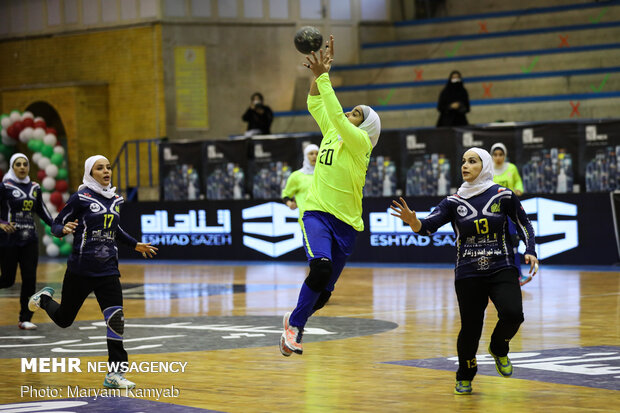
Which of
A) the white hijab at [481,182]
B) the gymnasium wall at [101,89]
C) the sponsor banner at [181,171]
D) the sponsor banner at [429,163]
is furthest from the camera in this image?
the gymnasium wall at [101,89]

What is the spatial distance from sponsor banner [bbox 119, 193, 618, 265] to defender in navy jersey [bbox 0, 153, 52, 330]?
967 centimetres

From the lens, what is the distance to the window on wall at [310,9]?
31391 millimetres

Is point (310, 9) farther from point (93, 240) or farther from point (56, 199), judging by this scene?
point (93, 240)

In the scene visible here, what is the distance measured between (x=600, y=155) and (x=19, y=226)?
11397mm

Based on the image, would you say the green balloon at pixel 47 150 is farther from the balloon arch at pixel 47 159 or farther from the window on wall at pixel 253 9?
the window on wall at pixel 253 9

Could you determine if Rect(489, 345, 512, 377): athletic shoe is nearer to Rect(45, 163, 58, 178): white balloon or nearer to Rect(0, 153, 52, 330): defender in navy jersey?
Rect(0, 153, 52, 330): defender in navy jersey

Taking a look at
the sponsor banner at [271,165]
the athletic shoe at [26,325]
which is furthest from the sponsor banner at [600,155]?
the athletic shoe at [26,325]

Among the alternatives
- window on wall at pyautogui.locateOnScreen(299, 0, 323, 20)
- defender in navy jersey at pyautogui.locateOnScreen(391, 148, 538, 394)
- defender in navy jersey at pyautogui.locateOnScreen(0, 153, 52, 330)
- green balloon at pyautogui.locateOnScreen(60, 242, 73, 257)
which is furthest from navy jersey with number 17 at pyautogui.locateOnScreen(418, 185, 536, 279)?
window on wall at pyautogui.locateOnScreen(299, 0, 323, 20)

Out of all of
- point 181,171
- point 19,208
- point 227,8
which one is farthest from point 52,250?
point 19,208

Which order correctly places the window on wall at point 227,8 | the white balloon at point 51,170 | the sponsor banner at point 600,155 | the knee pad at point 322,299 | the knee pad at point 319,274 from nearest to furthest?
the knee pad at point 319,274
the knee pad at point 322,299
the sponsor banner at point 600,155
the white balloon at point 51,170
the window on wall at point 227,8

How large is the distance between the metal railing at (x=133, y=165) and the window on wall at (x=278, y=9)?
501 centimetres

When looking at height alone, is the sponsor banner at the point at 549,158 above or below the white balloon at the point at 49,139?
below

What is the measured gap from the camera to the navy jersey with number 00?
45.9 ft

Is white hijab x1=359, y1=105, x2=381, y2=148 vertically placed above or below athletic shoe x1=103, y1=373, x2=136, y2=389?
above
